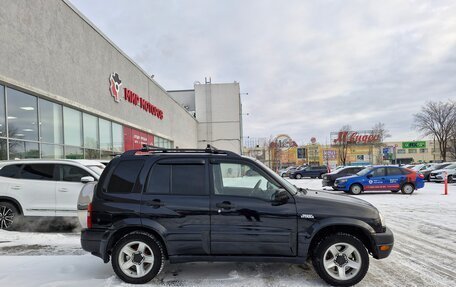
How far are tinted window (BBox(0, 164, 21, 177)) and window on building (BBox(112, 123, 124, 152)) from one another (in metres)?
10.7

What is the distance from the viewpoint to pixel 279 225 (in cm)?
449

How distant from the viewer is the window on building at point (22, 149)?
10703 mm

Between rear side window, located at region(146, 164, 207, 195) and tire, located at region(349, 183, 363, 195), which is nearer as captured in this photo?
rear side window, located at region(146, 164, 207, 195)

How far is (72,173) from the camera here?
8273mm

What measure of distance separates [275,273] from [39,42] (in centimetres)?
1163

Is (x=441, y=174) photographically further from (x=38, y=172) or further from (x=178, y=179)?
(x=38, y=172)

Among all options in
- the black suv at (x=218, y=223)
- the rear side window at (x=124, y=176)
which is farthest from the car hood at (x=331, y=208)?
the rear side window at (x=124, y=176)

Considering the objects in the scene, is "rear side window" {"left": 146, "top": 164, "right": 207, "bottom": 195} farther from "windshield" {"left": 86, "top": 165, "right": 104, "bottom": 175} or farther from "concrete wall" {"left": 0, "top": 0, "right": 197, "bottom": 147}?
"concrete wall" {"left": 0, "top": 0, "right": 197, "bottom": 147}

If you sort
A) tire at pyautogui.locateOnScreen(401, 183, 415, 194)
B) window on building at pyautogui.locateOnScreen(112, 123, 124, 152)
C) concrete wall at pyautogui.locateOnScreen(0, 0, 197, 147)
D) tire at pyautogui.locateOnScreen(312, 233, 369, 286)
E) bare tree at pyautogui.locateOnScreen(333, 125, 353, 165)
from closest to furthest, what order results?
tire at pyautogui.locateOnScreen(312, 233, 369, 286) < concrete wall at pyautogui.locateOnScreen(0, 0, 197, 147) < tire at pyautogui.locateOnScreen(401, 183, 415, 194) < window on building at pyautogui.locateOnScreen(112, 123, 124, 152) < bare tree at pyautogui.locateOnScreen(333, 125, 353, 165)

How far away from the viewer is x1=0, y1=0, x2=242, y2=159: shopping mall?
10695 mm

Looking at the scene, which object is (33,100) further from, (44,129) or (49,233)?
(49,233)

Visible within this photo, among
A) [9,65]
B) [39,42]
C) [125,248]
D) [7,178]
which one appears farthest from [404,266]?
[39,42]

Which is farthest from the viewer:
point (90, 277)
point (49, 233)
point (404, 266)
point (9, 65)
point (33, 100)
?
point (33, 100)

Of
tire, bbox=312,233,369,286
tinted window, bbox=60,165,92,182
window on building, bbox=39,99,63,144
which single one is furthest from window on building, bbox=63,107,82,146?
tire, bbox=312,233,369,286
